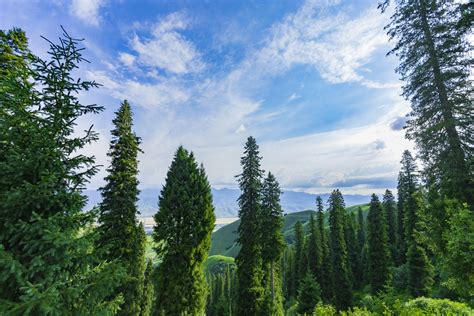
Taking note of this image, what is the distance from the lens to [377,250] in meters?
46.8

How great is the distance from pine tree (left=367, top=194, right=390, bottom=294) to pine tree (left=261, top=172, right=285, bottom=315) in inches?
1091

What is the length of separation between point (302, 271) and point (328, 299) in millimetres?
10717

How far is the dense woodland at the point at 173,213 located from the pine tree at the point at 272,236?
0.12 metres

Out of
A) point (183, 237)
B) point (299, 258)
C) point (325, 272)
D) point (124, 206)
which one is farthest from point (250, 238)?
point (299, 258)

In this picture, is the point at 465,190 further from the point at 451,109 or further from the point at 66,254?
the point at 66,254

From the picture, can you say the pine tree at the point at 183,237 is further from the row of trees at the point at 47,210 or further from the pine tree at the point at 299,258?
the pine tree at the point at 299,258

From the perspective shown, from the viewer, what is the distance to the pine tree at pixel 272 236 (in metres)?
27.0

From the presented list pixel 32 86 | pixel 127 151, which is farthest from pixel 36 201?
pixel 127 151

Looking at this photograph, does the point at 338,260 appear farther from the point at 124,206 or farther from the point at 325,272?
the point at 124,206

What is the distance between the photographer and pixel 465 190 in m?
14.8

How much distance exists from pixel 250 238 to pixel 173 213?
34.0 ft

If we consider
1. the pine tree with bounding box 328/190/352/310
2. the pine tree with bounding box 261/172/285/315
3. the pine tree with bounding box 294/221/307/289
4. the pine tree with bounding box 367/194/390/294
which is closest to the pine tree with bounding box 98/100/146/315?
the pine tree with bounding box 261/172/285/315

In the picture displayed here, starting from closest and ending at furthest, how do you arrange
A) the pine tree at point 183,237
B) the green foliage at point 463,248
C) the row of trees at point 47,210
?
the row of trees at point 47,210, the green foliage at point 463,248, the pine tree at point 183,237

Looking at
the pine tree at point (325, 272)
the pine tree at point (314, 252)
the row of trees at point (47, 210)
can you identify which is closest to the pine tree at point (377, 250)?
the pine tree at point (325, 272)
